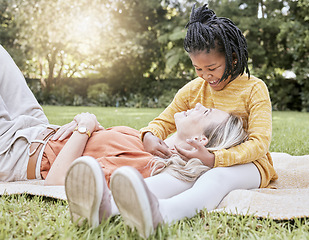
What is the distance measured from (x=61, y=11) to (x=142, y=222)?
1470 centimetres

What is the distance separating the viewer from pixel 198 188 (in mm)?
1617

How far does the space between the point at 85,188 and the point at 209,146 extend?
3.06 ft

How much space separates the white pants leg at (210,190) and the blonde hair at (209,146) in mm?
90

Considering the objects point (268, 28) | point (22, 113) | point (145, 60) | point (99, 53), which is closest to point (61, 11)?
point (99, 53)

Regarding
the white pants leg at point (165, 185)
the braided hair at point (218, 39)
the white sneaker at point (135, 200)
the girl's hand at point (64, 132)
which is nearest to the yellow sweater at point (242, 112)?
the braided hair at point (218, 39)

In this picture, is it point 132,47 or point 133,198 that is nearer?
point 133,198

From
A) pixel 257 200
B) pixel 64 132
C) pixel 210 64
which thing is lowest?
pixel 257 200

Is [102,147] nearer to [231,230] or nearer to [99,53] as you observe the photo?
[231,230]

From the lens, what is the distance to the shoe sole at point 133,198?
119 cm

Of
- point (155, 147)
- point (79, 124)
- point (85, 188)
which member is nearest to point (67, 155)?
point (79, 124)

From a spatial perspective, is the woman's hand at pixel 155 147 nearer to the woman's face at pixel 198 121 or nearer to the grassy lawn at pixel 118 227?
the woman's face at pixel 198 121

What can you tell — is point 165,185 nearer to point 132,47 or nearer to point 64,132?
point 64,132

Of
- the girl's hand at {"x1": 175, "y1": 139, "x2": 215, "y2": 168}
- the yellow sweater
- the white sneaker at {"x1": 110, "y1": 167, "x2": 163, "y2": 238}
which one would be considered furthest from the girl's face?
the white sneaker at {"x1": 110, "y1": 167, "x2": 163, "y2": 238}

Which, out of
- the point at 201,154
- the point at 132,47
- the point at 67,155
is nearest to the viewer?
the point at 201,154
